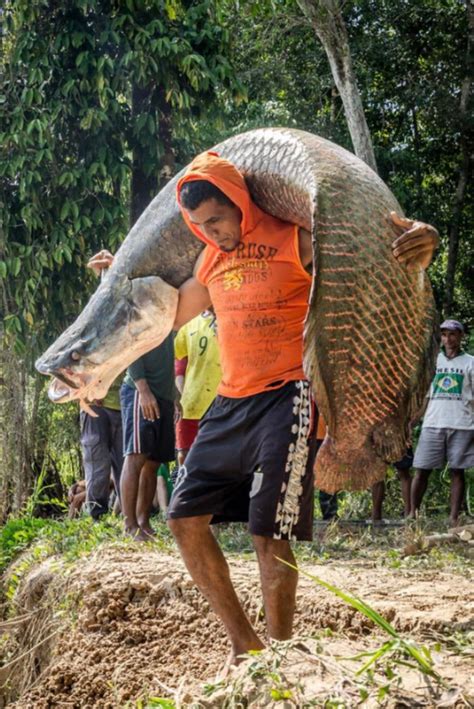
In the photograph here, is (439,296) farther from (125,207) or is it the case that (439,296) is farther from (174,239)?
(174,239)

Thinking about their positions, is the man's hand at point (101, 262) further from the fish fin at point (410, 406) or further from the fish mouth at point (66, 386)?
the fish fin at point (410, 406)

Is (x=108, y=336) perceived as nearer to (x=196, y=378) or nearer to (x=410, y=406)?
(x=410, y=406)

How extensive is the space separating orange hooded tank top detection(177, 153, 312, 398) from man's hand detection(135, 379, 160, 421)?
9.31 ft

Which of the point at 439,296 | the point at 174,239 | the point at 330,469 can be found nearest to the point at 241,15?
the point at 439,296

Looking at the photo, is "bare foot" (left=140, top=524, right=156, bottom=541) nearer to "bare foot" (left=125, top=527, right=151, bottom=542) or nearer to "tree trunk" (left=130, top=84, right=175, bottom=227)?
"bare foot" (left=125, top=527, right=151, bottom=542)

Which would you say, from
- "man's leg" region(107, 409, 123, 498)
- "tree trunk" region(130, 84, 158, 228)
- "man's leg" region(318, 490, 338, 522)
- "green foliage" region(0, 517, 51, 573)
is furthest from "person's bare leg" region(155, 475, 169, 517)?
"tree trunk" region(130, 84, 158, 228)

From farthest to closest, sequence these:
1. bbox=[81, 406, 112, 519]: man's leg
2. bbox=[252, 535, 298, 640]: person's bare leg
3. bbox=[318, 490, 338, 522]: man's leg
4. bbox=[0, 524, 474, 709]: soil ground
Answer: bbox=[318, 490, 338, 522]: man's leg, bbox=[81, 406, 112, 519]: man's leg, bbox=[252, 535, 298, 640]: person's bare leg, bbox=[0, 524, 474, 709]: soil ground

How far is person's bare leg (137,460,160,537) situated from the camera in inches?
243

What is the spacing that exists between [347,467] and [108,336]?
0.94 meters

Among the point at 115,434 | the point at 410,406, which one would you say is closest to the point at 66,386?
the point at 410,406

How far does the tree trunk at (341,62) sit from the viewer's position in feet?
22.8

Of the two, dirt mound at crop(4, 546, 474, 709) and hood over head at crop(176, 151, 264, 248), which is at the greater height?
hood over head at crop(176, 151, 264, 248)

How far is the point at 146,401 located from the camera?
6035 millimetres

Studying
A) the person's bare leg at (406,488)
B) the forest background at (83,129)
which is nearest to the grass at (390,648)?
the forest background at (83,129)
